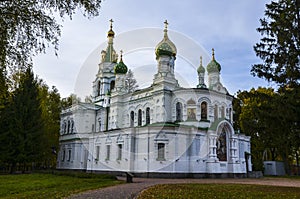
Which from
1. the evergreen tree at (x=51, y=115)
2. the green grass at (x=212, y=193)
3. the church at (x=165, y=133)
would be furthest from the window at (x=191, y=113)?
the evergreen tree at (x=51, y=115)

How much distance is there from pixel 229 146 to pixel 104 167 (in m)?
12.1

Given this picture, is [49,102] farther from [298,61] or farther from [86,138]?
[298,61]

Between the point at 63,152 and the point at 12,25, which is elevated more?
the point at 12,25

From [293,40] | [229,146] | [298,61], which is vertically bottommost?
[229,146]

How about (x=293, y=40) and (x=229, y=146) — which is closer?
(x=293, y=40)

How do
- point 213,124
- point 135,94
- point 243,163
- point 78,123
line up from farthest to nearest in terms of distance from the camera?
point 78,123 → point 135,94 → point 243,163 → point 213,124

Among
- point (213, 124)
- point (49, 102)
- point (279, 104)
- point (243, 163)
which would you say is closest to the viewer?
point (279, 104)

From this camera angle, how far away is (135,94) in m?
31.3

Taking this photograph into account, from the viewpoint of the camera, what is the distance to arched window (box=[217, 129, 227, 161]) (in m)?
26.0

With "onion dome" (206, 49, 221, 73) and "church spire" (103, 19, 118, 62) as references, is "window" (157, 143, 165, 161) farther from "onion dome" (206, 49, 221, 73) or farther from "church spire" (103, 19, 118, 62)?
"church spire" (103, 19, 118, 62)

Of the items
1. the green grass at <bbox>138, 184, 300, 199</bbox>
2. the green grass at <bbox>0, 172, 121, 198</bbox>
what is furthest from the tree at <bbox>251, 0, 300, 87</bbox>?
the green grass at <bbox>0, 172, 121, 198</bbox>

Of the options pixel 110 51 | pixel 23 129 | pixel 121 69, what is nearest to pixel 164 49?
pixel 121 69

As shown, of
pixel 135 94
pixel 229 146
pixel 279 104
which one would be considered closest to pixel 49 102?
pixel 135 94

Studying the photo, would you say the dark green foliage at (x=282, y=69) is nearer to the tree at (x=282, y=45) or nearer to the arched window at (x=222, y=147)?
the tree at (x=282, y=45)
